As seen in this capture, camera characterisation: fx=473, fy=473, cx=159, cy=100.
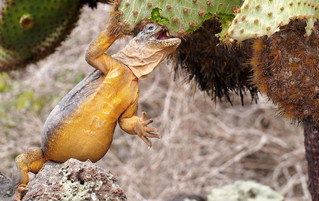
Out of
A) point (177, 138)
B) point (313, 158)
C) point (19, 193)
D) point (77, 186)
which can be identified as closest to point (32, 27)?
point (19, 193)

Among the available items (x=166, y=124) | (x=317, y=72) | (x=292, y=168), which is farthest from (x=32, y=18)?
(x=292, y=168)

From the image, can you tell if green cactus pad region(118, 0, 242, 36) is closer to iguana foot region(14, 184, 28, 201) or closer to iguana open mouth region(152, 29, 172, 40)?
iguana open mouth region(152, 29, 172, 40)

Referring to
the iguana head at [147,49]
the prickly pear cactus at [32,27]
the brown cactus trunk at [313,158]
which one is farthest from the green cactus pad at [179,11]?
the prickly pear cactus at [32,27]

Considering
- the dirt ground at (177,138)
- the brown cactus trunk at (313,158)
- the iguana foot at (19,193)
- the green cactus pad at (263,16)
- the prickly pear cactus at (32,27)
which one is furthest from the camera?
the dirt ground at (177,138)

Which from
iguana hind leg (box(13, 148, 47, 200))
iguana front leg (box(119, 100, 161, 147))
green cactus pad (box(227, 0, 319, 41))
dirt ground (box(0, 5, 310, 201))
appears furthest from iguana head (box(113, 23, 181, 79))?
dirt ground (box(0, 5, 310, 201))

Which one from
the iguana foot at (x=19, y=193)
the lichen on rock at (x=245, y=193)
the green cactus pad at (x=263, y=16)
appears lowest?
the lichen on rock at (x=245, y=193)

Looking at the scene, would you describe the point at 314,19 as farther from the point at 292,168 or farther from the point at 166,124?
the point at 292,168

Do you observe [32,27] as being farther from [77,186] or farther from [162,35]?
[77,186]

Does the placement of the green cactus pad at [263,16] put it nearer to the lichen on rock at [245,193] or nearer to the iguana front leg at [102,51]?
the iguana front leg at [102,51]
